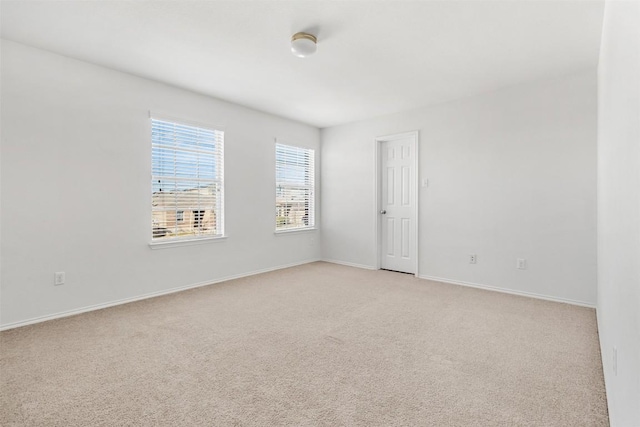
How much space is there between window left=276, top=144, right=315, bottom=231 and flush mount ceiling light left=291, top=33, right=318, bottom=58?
8.77 feet

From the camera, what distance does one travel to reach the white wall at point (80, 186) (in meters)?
2.95

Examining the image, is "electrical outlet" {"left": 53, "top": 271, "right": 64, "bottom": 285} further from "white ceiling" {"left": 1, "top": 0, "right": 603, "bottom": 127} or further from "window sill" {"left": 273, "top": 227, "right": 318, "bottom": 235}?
"window sill" {"left": 273, "top": 227, "right": 318, "bottom": 235}

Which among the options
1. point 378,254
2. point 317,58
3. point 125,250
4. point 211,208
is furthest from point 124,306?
point 378,254

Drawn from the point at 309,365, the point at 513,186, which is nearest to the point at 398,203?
the point at 513,186

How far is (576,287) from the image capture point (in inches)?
142

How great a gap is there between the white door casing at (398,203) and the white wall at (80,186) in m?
2.61

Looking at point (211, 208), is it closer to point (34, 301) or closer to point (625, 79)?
point (34, 301)

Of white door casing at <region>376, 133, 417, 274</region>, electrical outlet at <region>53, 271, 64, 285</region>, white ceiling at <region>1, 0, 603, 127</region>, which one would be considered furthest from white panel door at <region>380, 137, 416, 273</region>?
electrical outlet at <region>53, 271, 64, 285</region>

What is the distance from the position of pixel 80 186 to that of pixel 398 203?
13.6 feet

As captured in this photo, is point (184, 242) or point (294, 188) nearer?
point (184, 242)

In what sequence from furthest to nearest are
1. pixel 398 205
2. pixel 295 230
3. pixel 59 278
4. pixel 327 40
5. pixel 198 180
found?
1. pixel 295 230
2. pixel 398 205
3. pixel 198 180
4. pixel 59 278
5. pixel 327 40

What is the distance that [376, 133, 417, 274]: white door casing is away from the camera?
5.05 metres

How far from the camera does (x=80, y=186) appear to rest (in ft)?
10.9

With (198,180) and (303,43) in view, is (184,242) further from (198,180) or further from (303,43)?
(303,43)
